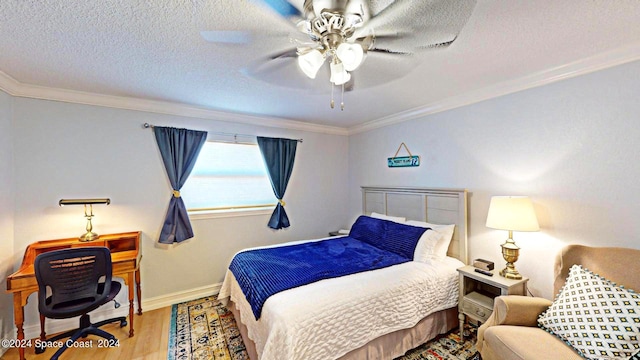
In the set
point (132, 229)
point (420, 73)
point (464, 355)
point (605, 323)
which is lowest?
point (464, 355)

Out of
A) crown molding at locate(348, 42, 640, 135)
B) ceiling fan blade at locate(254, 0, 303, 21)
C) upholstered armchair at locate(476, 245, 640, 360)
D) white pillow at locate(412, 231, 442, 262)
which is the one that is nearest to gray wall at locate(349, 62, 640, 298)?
crown molding at locate(348, 42, 640, 135)

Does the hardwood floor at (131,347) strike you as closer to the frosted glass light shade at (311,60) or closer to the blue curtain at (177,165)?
the blue curtain at (177,165)

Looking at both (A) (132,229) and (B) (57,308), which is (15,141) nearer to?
(A) (132,229)

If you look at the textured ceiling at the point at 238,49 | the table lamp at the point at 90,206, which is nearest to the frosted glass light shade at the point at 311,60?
the textured ceiling at the point at 238,49

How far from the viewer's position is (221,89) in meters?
2.41

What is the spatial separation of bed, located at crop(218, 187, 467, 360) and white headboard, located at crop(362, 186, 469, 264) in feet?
0.04

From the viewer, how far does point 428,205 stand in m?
2.97

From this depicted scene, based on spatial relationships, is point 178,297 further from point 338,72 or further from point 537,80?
point 537,80

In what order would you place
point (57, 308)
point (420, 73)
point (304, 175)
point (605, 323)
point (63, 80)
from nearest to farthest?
point (605, 323), point (57, 308), point (420, 73), point (63, 80), point (304, 175)

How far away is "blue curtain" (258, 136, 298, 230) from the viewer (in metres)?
3.55

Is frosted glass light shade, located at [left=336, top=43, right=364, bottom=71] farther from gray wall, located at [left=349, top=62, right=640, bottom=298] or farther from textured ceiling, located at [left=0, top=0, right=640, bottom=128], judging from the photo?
gray wall, located at [left=349, top=62, right=640, bottom=298]

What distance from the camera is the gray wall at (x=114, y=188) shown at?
2.34 metres

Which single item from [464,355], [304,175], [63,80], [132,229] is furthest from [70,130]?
[464,355]

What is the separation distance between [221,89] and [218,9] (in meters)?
1.23
